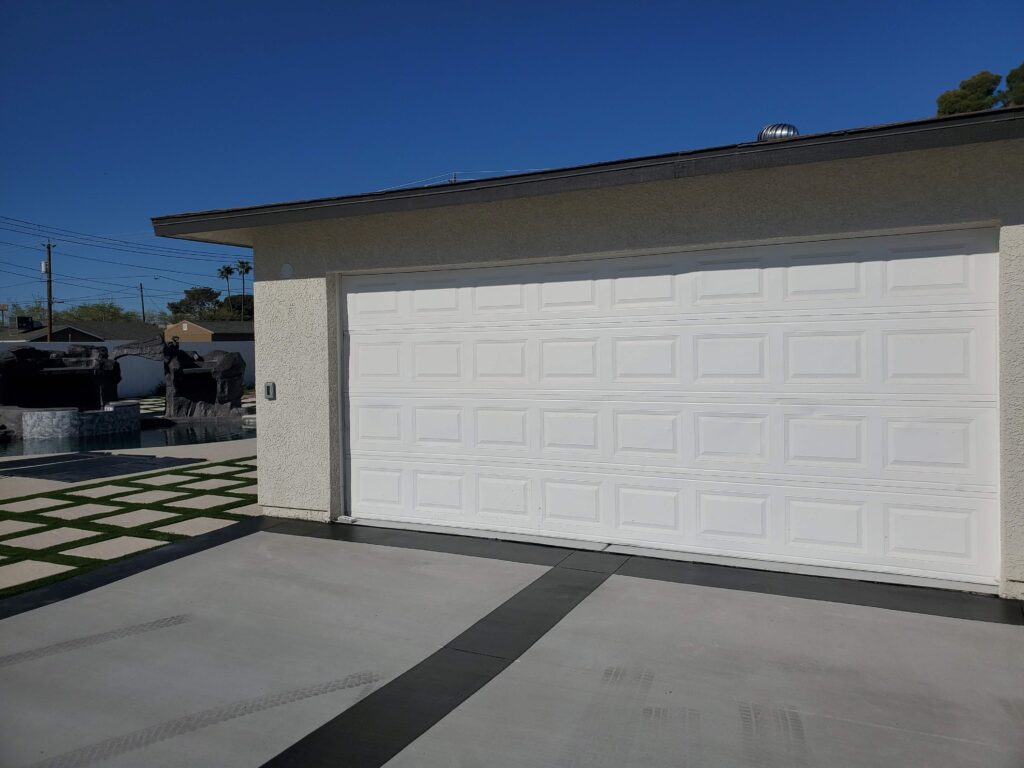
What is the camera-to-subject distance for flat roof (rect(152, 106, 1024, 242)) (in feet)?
14.1

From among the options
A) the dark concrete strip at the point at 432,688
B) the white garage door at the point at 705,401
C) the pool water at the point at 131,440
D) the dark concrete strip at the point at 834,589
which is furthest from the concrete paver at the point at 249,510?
the pool water at the point at 131,440

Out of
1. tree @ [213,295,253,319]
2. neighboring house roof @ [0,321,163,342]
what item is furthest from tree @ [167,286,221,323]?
neighboring house roof @ [0,321,163,342]

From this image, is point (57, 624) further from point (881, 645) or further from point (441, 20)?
point (441, 20)

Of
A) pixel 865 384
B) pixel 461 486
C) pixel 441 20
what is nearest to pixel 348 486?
pixel 461 486

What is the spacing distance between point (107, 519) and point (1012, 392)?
305 inches

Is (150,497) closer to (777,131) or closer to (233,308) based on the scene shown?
(777,131)

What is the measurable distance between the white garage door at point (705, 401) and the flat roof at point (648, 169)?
2.74ft

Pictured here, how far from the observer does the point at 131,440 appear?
49.8 feet

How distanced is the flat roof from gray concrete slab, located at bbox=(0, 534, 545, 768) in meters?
2.82

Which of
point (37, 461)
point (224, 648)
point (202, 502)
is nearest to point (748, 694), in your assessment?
point (224, 648)

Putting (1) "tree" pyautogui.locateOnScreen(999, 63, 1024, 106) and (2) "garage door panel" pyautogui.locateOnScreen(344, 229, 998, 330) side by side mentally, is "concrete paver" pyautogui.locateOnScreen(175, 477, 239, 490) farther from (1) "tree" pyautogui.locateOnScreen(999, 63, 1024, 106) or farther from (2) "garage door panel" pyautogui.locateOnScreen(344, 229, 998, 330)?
(1) "tree" pyautogui.locateOnScreen(999, 63, 1024, 106)

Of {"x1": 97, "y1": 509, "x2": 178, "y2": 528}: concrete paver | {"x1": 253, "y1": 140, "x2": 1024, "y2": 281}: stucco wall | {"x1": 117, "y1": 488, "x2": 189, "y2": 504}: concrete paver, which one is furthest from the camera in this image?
{"x1": 117, "y1": 488, "x2": 189, "y2": 504}: concrete paver

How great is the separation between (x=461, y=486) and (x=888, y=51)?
14.3 meters

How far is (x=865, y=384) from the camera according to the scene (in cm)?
519
